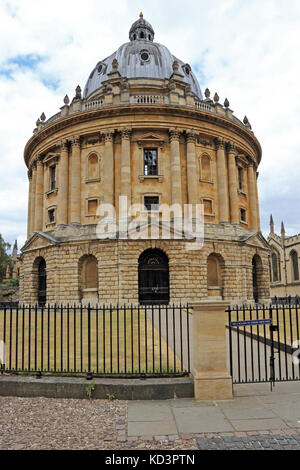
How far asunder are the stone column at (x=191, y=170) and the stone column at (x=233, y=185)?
4.12 meters

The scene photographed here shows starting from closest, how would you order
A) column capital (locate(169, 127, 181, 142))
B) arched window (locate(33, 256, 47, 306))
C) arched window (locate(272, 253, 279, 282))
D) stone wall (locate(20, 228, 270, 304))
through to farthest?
stone wall (locate(20, 228, 270, 304)), column capital (locate(169, 127, 181, 142)), arched window (locate(33, 256, 47, 306)), arched window (locate(272, 253, 279, 282))

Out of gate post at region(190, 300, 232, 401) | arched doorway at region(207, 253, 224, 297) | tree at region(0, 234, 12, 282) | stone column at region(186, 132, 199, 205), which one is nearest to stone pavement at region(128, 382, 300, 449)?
gate post at region(190, 300, 232, 401)

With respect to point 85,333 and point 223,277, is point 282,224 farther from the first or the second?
point 85,333

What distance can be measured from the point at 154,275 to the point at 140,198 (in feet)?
20.7

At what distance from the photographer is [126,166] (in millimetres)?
28578

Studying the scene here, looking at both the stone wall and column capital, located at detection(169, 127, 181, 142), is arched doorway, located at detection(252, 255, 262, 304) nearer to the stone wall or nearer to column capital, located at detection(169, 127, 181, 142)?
the stone wall

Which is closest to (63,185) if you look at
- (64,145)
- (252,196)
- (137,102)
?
(64,145)

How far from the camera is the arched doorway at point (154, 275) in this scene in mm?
26797

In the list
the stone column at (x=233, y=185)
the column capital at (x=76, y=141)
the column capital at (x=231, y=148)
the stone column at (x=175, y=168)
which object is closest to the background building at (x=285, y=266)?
the stone column at (x=233, y=185)

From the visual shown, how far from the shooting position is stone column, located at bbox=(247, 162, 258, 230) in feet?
114

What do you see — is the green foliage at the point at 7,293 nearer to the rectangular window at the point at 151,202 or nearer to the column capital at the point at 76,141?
the column capital at the point at 76,141

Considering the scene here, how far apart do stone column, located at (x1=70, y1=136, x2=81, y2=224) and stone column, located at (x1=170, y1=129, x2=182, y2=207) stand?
793 cm

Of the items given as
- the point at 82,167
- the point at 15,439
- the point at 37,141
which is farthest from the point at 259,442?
the point at 37,141

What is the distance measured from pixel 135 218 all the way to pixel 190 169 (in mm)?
6321
